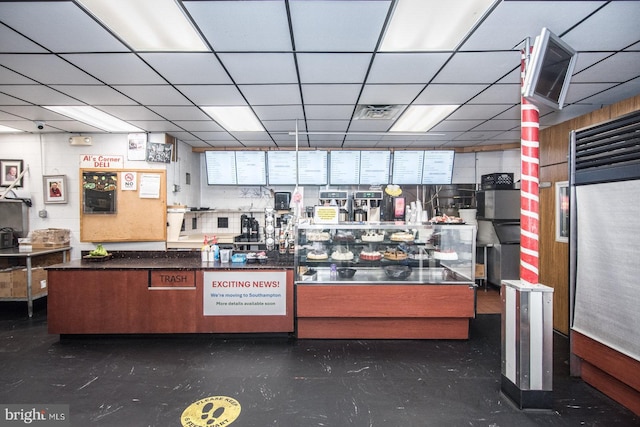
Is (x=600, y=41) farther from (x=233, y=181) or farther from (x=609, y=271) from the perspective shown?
(x=233, y=181)

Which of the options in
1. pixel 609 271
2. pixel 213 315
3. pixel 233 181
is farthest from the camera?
pixel 233 181

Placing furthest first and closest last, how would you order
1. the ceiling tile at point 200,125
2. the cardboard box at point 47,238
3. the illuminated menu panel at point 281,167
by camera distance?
the illuminated menu panel at point 281,167 < the cardboard box at point 47,238 < the ceiling tile at point 200,125

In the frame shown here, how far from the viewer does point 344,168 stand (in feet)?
19.2

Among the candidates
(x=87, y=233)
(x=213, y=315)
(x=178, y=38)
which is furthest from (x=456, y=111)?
(x=87, y=233)

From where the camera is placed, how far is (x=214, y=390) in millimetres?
2492

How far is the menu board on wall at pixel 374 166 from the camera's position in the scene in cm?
582

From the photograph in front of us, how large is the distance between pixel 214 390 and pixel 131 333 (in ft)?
5.20

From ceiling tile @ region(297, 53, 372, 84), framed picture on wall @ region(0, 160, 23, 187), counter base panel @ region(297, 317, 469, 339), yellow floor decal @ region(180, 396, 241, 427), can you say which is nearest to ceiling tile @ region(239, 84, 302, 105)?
ceiling tile @ region(297, 53, 372, 84)

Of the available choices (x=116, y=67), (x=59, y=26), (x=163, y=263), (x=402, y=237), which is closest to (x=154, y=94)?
(x=116, y=67)

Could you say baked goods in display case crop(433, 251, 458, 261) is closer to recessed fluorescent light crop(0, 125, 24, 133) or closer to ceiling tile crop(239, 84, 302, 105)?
ceiling tile crop(239, 84, 302, 105)

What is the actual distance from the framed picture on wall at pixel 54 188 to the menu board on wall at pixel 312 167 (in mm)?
4048

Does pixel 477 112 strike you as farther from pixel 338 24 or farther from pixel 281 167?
pixel 281 167

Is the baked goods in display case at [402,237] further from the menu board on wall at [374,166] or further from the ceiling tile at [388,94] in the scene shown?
the menu board on wall at [374,166]

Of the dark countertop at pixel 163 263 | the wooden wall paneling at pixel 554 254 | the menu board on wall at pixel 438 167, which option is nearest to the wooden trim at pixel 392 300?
the dark countertop at pixel 163 263
